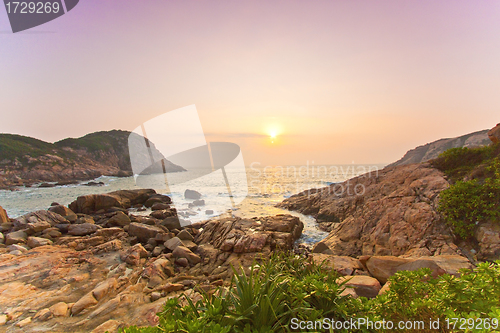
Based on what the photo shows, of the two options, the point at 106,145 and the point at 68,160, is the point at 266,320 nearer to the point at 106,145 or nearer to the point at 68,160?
the point at 68,160

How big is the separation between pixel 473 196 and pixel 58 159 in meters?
80.0

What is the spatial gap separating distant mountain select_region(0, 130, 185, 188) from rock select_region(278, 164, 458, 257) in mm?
30473

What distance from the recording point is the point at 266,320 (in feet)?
8.12

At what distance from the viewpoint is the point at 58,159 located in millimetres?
58406

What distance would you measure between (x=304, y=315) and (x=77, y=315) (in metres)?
5.64

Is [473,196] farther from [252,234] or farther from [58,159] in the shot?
[58,159]

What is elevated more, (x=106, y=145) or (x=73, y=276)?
(x=106, y=145)

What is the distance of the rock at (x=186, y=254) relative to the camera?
835cm

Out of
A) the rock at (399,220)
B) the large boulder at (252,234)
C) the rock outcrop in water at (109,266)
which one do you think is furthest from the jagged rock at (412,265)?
the large boulder at (252,234)

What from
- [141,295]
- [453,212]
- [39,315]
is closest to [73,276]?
[39,315]

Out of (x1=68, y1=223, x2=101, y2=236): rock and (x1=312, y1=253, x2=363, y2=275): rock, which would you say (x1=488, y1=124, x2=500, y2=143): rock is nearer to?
(x1=312, y1=253, x2=363, y2=275): rock

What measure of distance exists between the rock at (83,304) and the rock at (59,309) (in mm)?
147

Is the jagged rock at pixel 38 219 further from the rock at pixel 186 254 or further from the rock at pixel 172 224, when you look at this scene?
the rock at pixel 186 254

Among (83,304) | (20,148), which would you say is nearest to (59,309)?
(83,304)
